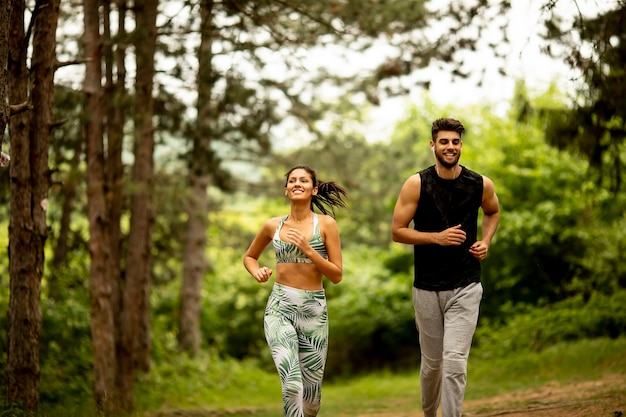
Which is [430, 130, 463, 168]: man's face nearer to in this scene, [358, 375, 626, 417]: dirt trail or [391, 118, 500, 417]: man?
[391, 118, 500, 417]: man

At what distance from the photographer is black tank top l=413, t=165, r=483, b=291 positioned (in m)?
6.68

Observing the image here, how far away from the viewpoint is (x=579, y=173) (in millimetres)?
22156

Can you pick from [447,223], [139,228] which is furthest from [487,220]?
[139,228]

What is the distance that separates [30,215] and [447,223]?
15.3 ft

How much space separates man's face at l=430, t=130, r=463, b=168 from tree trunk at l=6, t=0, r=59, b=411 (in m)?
4.52

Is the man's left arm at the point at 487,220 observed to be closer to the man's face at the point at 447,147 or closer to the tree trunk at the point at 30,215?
the man's face at the point at 447,147

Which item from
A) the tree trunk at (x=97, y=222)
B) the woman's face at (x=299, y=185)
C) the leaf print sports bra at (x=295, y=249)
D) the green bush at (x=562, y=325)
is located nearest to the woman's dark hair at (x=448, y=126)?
the woman's face at (x=299, y=185)

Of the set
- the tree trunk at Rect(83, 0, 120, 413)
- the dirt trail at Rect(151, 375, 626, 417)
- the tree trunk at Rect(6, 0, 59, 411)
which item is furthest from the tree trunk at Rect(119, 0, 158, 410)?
the tree trunk at Rect(6, 0, 59, 411)

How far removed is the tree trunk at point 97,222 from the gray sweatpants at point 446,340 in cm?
595

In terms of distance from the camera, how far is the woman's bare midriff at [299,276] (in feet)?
22.0

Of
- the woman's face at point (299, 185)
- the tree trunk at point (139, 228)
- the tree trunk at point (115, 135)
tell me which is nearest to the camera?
the woman's face at point (299, 185)

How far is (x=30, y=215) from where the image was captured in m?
9.09

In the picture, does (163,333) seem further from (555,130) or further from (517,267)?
(555,130)

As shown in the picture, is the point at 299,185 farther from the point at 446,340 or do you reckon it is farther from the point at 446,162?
the point at 446,340
